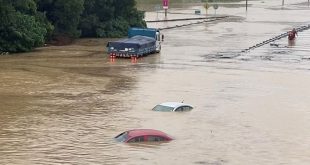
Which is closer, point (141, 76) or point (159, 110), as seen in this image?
point (159, 110)

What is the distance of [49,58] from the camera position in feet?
170

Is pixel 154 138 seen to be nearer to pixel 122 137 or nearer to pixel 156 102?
pixel 122 137

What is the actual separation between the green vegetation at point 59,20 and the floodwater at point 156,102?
2073mm

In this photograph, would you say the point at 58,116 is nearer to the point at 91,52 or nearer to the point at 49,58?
the point at 49,58

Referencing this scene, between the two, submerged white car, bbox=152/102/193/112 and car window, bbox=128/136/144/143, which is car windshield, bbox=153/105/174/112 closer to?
submerged white car, bbox=152/102/193/112

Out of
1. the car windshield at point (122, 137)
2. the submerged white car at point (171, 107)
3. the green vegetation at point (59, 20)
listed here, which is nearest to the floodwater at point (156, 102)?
the car windshield at point (122, 137)

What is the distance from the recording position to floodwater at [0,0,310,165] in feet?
76.0

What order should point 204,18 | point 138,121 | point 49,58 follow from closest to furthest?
point 138,121, point 49,58, point 204,18

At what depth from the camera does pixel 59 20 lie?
213 feet

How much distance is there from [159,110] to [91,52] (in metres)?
28.0

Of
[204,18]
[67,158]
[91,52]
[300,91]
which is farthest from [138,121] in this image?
[204,18]

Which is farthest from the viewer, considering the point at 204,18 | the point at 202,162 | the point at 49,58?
the point at 204,18

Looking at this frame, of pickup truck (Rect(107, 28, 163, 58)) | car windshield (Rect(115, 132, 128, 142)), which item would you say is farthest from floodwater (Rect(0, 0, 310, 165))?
pickup truck (Rect(107, 28, 163, 58))

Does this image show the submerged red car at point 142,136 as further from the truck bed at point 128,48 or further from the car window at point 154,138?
the truck bed at point 128,48
